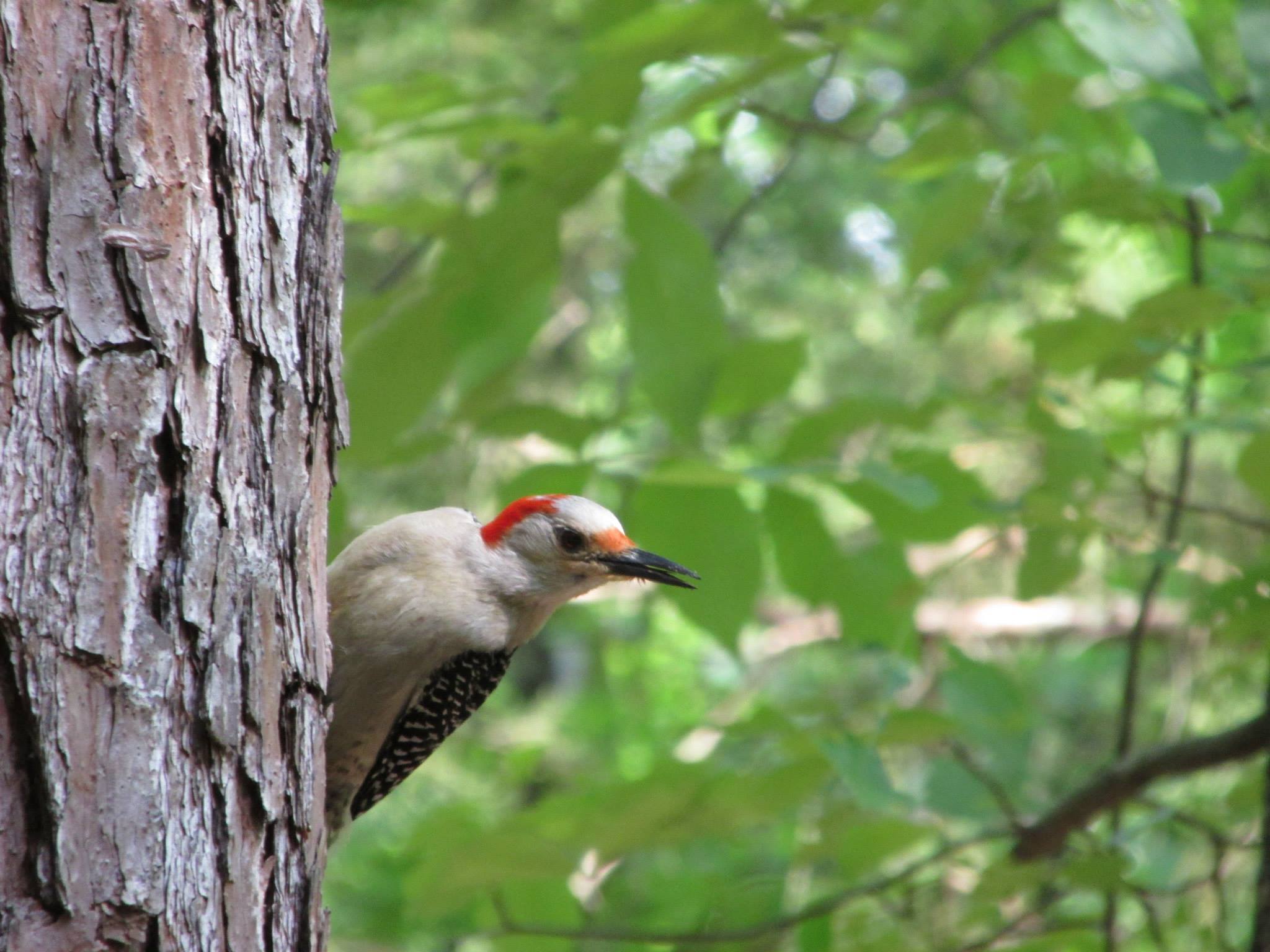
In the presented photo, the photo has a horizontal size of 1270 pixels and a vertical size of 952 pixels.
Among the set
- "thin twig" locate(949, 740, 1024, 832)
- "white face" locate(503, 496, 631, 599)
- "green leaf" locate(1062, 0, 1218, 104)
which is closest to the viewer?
"green leaf" locate(1062, 0, 1218, 104)

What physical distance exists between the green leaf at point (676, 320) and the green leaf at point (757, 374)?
0.94 feet

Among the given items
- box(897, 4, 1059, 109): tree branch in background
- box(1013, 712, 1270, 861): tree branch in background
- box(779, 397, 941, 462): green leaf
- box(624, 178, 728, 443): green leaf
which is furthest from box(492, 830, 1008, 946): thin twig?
box(897, 4, 1059, 109): tree branch in background

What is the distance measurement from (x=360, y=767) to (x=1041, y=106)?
2.51 meters

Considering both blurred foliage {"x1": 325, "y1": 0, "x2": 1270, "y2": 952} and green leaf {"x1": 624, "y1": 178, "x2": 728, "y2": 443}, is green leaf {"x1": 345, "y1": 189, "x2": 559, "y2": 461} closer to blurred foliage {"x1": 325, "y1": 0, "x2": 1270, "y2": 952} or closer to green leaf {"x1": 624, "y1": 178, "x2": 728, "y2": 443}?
blurred foliage {"x1": 325, "y1": 0, "x2": 1270, "y2": 952}

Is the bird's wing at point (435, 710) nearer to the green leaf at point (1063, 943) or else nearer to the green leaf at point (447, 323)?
the green leaf at point (447, 323)

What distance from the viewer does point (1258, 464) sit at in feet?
9.12

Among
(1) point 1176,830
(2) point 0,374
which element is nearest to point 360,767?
(2) point 0,374

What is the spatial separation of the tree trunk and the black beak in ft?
3.68

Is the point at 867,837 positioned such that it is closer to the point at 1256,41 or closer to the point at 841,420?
the point at 841,420

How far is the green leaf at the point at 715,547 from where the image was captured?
2.77 metres

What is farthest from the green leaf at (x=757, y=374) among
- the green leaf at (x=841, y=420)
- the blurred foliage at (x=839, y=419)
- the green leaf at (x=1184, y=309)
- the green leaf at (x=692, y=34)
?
the green leaf at (x=1184, y=309)

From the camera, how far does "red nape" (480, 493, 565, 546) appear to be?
3.09m

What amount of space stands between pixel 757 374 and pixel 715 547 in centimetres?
49

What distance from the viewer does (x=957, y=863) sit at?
316 cm
